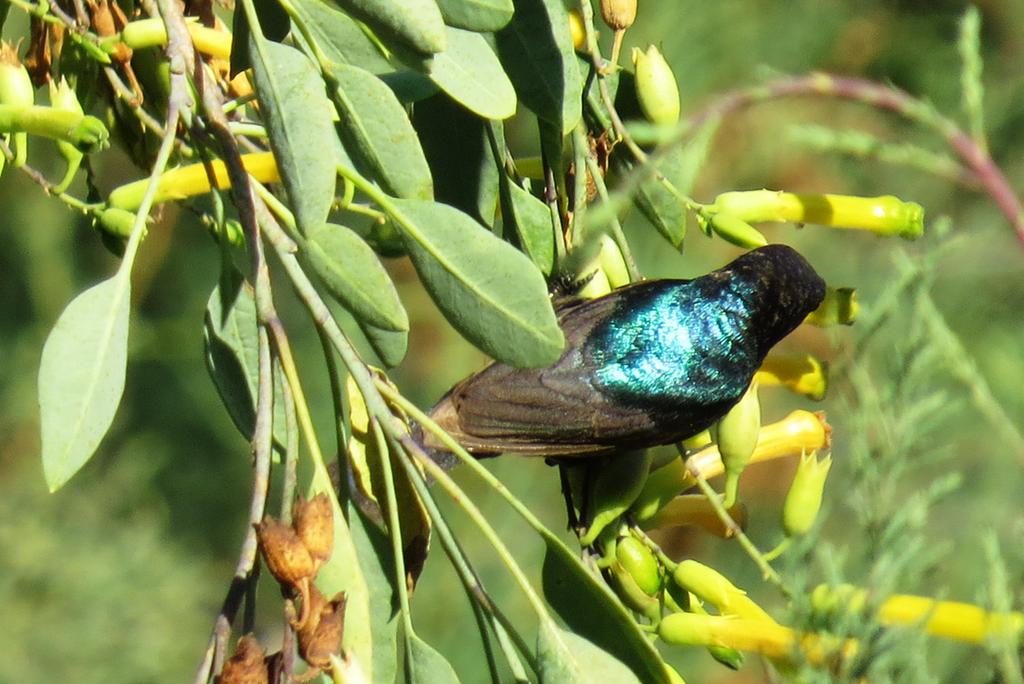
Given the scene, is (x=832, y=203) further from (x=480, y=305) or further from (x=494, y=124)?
(x=480, y=305)

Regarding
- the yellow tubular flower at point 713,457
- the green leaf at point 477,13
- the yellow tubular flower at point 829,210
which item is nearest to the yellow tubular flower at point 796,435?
the yellow tubular flower at point 713,457

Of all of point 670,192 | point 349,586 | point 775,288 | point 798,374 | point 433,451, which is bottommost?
point 433,451

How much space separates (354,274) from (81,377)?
223 millimetres

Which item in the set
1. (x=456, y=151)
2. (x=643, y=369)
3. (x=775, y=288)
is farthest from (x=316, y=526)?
(x=775, y=288)

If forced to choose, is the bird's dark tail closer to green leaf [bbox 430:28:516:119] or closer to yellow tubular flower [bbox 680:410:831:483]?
yellow tubular flower [bbox 680:410:831:483]

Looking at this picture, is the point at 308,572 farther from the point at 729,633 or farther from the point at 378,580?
the point at 729,633

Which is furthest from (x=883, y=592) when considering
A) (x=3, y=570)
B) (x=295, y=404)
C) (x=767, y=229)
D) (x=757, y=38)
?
(x=757, y=38)

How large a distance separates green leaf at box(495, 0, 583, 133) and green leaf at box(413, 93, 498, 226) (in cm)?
9

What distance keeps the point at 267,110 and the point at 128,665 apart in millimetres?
3121

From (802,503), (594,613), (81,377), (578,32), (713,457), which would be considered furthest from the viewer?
(713,457)

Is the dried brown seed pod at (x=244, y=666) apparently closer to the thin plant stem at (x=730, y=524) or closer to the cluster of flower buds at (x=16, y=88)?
the thin plant stem at (x=730, y=524)

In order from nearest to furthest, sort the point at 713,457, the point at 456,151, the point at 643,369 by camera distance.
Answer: the point at 456,151 → the point at 713,457 → the point at 643,369

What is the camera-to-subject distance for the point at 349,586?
1.09 metres

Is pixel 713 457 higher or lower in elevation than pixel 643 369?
higher
